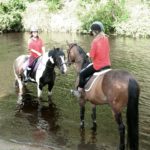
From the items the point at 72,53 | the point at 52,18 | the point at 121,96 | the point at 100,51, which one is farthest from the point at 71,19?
the point at 121,96

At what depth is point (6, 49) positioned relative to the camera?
27.8 metres

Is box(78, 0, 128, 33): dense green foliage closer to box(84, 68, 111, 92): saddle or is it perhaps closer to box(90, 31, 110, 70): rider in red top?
box(84, 68, 111, 92): saddle

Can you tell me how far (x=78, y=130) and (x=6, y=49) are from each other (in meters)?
17.6

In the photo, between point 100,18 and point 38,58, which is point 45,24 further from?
point 38,58

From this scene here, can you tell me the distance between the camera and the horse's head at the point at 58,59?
12875 mm

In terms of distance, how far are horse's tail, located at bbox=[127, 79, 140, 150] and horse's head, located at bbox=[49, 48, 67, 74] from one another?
4162 mm

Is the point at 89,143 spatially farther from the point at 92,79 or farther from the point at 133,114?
the point at 133,114

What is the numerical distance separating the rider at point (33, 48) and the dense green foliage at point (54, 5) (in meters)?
28.2

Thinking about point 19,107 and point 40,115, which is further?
point 19,107

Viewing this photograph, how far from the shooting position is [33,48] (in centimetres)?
1454

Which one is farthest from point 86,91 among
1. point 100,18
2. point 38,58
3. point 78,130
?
point 100,18

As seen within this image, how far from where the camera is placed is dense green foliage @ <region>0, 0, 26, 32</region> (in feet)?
133

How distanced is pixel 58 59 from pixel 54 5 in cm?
3030

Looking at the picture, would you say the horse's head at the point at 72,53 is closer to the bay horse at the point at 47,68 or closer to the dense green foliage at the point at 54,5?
the bay horse at the point at 47,68
